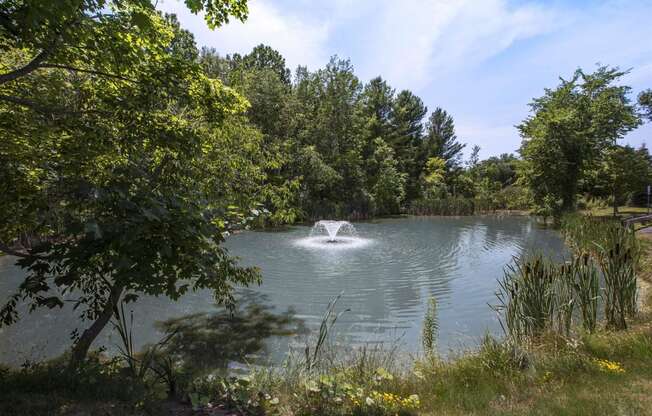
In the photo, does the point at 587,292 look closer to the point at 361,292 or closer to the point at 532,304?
the point at 532,304

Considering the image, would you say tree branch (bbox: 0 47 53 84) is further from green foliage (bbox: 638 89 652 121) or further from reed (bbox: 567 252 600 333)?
green foliage (bbox: 638 89 652 121)

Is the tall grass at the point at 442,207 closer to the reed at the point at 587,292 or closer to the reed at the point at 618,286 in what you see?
the reed at the point at 618,286

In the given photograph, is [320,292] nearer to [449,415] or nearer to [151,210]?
[449,415]

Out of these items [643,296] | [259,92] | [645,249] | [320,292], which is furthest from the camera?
[259,92]

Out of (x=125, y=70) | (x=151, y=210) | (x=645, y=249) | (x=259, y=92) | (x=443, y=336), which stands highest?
(x=259, y=92)

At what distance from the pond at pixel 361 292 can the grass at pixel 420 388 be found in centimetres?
133

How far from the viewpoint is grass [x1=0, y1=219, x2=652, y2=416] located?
8.86 feet

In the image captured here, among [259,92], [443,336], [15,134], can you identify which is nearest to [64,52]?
[15,134]

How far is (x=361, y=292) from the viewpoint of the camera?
27.1 feet

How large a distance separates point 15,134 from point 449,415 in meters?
4.41

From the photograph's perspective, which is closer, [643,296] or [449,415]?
[449,415]

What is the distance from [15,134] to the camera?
341 centimetres

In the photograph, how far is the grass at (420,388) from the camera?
2.70 meters

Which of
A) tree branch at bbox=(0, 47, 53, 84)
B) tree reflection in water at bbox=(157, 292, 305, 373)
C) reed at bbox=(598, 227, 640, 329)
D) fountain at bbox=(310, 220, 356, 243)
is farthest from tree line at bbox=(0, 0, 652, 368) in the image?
fountain at bbox=(310, 220, 356, 243)
